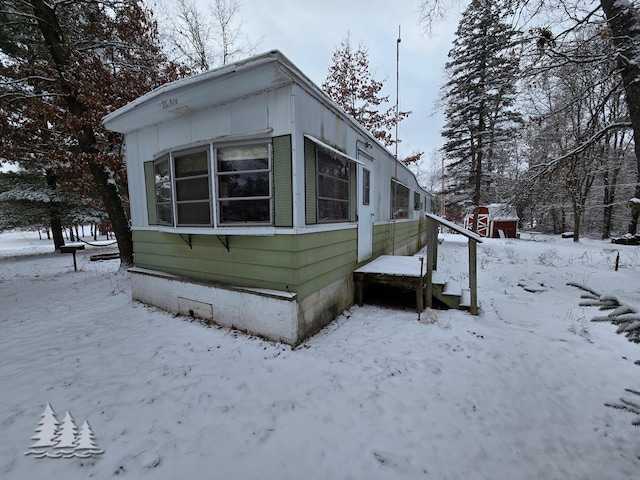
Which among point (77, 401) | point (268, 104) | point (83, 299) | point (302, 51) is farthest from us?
point (302, 51)

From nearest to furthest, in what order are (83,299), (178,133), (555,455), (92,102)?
(555,455)
(178,133)
(83,299)
(92,102)

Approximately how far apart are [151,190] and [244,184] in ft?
7.35

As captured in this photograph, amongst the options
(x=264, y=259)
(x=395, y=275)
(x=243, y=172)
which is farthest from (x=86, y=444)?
(x=395, y=275)

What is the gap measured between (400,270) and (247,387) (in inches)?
125

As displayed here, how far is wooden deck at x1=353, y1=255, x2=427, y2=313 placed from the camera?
4.35 metres

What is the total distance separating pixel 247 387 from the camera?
8.44 feet

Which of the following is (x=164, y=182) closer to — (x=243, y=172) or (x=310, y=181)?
(x=243, y=172)

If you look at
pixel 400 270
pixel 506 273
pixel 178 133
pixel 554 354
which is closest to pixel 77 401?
pixel 178 133

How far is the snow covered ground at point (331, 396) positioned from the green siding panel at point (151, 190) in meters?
1.66

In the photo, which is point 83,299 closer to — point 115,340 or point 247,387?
point 115,340

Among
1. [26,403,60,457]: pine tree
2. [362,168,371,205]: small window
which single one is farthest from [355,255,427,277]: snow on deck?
[26,403,60,457]: pine tree

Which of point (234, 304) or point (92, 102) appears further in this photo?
point (92, 102)

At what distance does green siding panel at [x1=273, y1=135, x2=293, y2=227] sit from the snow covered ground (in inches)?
65.0

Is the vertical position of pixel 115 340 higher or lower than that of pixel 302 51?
lower
